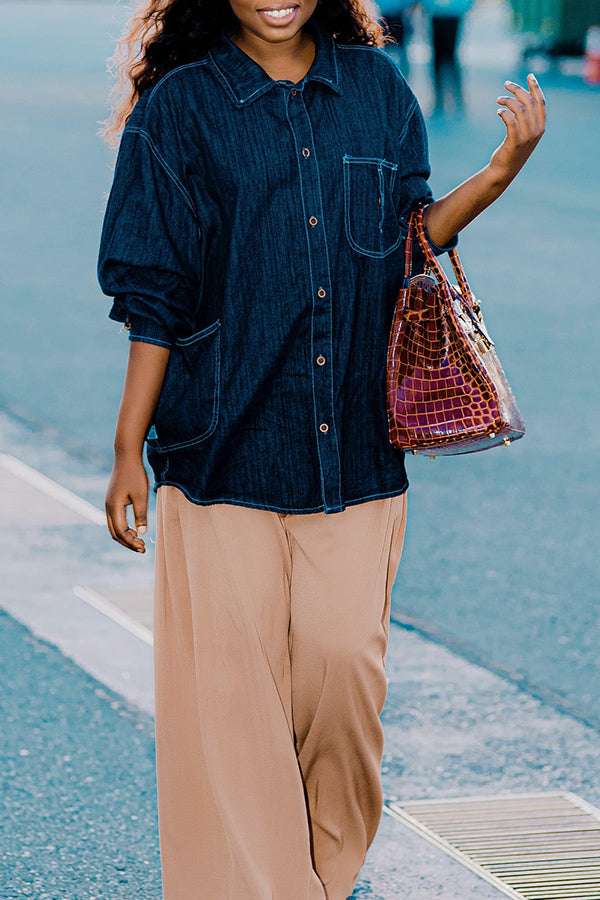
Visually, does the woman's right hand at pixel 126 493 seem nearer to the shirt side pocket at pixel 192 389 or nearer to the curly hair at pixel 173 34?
the shirt side pocket at pixel 192 389

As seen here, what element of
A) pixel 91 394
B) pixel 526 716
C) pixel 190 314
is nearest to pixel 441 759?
pixel 526 716

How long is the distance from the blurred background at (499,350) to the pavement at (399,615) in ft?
0.05

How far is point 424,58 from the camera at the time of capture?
24578 millimetres

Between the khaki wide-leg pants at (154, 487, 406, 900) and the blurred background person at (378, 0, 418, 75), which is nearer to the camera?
the khaki wide-leg pants at (154, 487, 406, 900)

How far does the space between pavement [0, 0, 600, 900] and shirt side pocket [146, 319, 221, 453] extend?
1.05m

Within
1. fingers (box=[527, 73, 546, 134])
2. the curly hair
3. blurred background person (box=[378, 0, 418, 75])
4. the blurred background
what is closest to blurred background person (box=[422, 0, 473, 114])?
the blurred background

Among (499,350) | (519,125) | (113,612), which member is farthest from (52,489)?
(519,125)

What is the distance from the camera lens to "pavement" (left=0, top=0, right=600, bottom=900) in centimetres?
360

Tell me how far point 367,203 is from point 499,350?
17.9 feet

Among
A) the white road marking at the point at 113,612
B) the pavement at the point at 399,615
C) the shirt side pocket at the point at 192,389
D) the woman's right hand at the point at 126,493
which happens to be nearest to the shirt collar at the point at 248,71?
the shirt side pocket at the point at 192,389

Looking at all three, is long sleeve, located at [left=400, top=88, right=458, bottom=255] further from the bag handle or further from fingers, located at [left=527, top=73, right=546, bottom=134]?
fingers, located at [left=527, top=73, right=546, bottom=134]

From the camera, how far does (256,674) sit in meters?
2.83

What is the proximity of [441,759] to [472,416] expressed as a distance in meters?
1.42

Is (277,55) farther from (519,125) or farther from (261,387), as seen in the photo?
(261,387)
